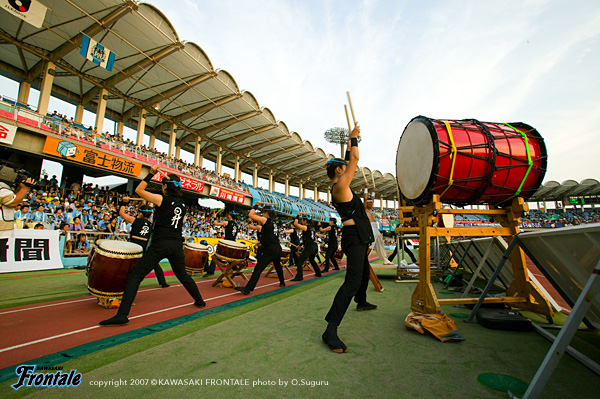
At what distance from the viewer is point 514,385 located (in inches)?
74.5

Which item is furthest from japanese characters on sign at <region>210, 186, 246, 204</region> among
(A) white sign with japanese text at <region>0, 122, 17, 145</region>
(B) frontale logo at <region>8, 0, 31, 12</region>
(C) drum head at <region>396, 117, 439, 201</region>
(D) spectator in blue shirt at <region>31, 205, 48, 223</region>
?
(C) drum head at <region>396, 117, 439, 201</region>

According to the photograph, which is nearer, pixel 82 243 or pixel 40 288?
pixel 40 288

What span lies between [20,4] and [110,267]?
596 inches

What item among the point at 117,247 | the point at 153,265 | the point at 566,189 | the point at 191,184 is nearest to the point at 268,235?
the point at 153,265

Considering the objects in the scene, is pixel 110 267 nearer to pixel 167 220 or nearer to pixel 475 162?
pixel 167 220

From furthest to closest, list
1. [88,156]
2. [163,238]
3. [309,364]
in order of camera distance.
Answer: [88,156]
[163,238]
[309,364]

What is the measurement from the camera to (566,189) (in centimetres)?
5184

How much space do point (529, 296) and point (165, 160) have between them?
20962mm

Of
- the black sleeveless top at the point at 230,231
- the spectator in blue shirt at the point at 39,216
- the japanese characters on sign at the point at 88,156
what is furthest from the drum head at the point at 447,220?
the japanese characters on sign at the point at 88,156

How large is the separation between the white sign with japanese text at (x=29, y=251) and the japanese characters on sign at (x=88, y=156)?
682cm

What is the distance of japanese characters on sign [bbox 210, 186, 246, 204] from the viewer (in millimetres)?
22328

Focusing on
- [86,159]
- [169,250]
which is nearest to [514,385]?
[169,250]

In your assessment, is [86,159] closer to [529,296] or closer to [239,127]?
[239,127]

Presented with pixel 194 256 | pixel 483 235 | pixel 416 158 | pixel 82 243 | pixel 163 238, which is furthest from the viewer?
pixel 82 243
